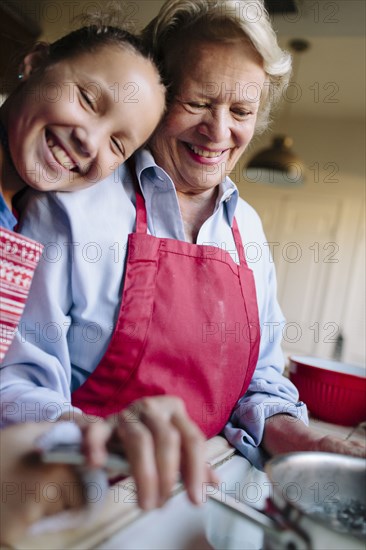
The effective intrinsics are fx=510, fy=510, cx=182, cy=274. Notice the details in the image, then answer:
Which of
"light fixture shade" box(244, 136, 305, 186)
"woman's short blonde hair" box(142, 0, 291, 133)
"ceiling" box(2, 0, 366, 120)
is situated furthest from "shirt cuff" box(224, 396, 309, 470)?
"light fixture shade" box(244, 136, 305, 186)

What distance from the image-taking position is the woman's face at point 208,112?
31.7 inches

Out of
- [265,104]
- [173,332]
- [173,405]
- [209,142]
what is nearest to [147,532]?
[173,405]

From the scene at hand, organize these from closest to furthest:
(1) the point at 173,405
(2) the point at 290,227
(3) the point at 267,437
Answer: (1) the point at 173,405
(3) the point at 267,437
(2) the point at 290,227

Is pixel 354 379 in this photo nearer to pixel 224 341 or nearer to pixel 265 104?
pixel 224 341

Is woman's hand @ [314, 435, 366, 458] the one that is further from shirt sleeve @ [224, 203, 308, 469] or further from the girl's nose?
the girl's nose

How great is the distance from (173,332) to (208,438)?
205 mm

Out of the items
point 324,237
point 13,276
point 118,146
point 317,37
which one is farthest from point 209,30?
point 324,237

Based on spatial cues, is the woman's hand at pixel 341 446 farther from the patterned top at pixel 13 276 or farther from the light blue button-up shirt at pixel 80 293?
the patterned top at pixel 13 276

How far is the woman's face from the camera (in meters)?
0.81

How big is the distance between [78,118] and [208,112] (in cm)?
26

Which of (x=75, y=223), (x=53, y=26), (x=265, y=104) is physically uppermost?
(x=53, y=26)

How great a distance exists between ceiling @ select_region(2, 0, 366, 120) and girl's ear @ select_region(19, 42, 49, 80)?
136 centimetres

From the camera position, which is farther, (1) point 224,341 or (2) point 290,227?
(2) point 290,227

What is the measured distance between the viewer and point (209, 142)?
33.0 inches
